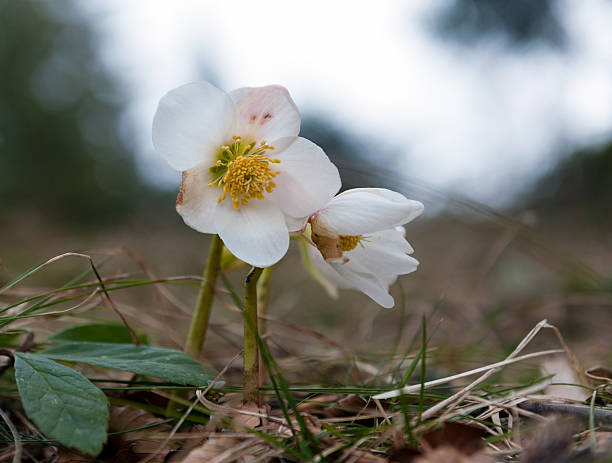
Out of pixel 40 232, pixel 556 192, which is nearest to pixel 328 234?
pixel 556 192

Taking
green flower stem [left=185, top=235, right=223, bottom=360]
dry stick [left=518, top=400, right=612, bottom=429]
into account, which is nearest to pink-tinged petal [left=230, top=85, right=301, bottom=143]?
green flower stem [left=185, top=235, right=223, bottom=360]

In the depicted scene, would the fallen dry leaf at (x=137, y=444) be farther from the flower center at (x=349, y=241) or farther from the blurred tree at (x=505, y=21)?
the blurred tree at (x=505, y=21)

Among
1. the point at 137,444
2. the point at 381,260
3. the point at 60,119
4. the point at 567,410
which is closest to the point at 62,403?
the point at 137,444

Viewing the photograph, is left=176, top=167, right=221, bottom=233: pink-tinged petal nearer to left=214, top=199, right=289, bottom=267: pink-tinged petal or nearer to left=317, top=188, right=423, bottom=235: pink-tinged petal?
left=214, top=199, right=289, bottom=267: pink-tinged petal

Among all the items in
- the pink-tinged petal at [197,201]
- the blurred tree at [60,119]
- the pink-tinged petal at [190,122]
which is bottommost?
the blurred tree at [60,119]

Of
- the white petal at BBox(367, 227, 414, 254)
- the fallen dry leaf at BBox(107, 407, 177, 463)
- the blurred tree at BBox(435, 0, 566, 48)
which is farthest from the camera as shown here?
the blurred tree at BBox(435, 0, 566, 48)

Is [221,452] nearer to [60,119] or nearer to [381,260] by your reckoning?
[381,260]

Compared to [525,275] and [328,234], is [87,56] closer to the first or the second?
[525,275]

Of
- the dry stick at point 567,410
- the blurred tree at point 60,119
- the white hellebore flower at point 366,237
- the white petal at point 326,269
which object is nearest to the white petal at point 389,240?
the white hellebore flower at point 366,237
